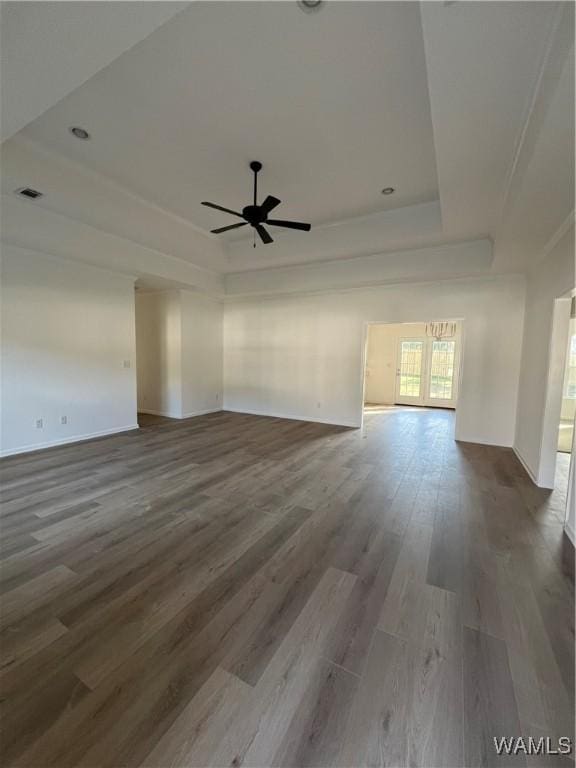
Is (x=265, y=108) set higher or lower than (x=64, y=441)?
higher

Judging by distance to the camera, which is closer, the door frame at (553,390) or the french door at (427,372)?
the door frame at (553,390)

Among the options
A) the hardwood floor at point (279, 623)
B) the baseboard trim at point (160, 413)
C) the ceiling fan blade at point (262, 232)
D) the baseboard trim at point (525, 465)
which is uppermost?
the ceiling fan blade at point (262, 232)

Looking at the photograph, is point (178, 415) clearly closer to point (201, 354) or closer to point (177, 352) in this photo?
point (177, 352)

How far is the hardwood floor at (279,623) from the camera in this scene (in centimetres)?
119

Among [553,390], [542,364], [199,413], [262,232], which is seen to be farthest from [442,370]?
[262,232]

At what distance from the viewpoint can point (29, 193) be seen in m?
3.67

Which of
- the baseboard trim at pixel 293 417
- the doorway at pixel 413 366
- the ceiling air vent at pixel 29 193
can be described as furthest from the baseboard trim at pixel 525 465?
the ceiling air vent at pixel 29 193

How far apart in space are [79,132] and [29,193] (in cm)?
120

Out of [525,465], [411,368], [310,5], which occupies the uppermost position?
[310,5]

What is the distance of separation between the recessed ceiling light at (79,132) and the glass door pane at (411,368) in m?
8.51

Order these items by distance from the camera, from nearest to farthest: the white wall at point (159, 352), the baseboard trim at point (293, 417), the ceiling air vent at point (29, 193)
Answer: the ceiling air vent at point (29, 193)
the baseboard trim at point (293, 417)
the white wall at point (159, 352)

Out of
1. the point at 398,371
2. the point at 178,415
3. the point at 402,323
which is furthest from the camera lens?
the point at 398,371

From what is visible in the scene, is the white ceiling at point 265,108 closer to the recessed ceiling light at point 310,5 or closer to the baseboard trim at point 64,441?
the recessed ceiling light at point 310,5

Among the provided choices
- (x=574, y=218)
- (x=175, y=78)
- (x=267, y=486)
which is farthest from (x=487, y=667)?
(x=175, y=78)
